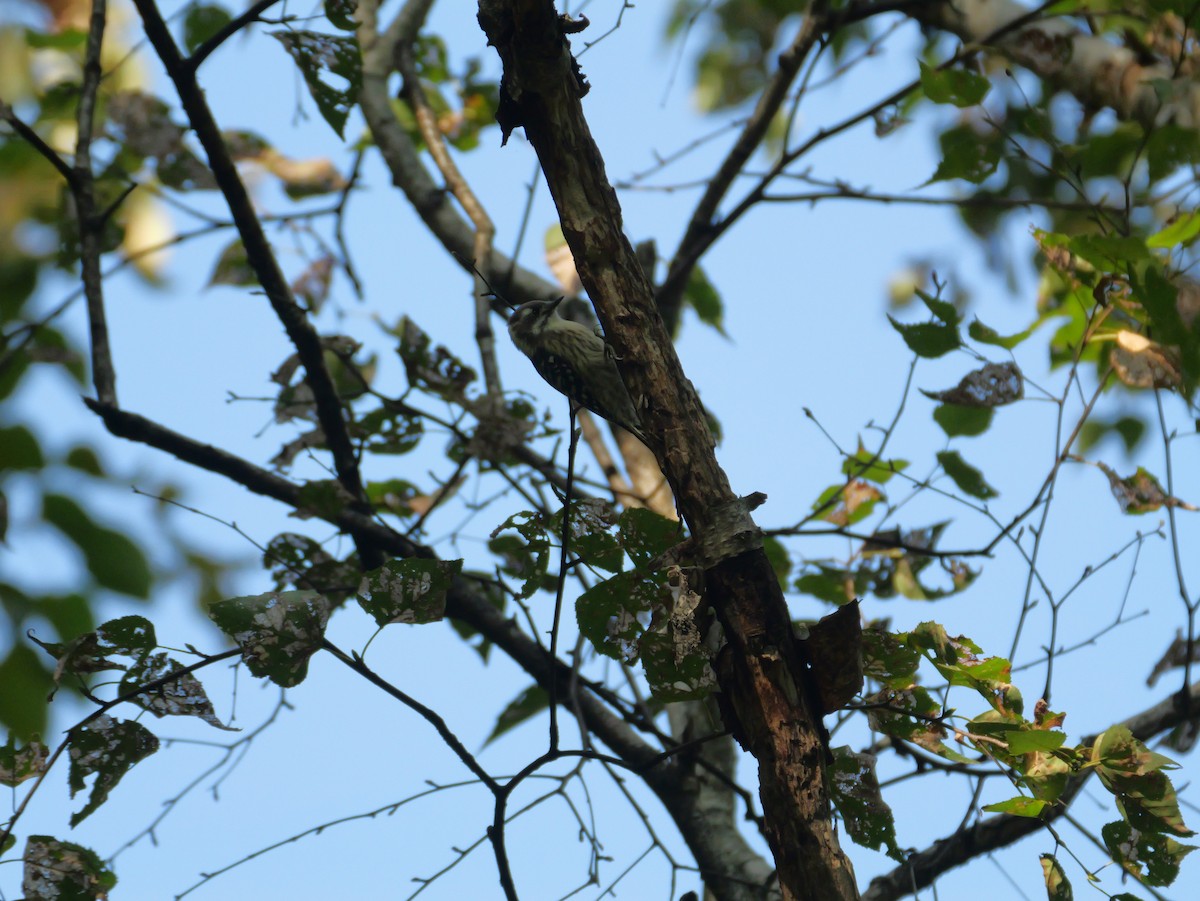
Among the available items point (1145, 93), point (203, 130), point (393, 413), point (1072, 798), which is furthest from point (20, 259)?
point (1145, 93)

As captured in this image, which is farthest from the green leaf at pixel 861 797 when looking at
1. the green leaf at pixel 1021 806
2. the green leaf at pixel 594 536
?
the green leaf at pixel 594 536

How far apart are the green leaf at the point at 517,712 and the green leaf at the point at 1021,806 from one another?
1.62 metres

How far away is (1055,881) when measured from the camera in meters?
1.90

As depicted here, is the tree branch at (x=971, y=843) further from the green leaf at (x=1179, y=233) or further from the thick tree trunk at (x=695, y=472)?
the green leaf at (x=1179, y=233)

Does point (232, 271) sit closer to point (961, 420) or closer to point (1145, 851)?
point (961, 420)

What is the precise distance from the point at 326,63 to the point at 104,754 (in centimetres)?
190

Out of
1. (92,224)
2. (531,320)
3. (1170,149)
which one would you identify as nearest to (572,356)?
(531,320)

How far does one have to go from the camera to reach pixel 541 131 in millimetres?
1854

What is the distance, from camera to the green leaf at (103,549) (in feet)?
9.12

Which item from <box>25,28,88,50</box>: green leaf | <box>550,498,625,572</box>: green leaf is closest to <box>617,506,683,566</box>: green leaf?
<box>550,498,625,572</box>: green leaf

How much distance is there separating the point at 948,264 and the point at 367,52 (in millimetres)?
2934

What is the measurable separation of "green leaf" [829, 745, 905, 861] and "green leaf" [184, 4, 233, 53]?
9.98ft

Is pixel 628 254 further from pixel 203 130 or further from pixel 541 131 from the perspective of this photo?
pixel 203 130

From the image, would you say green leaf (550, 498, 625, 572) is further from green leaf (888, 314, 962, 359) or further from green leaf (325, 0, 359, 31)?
green leaf (325, 0, 359, 31)
